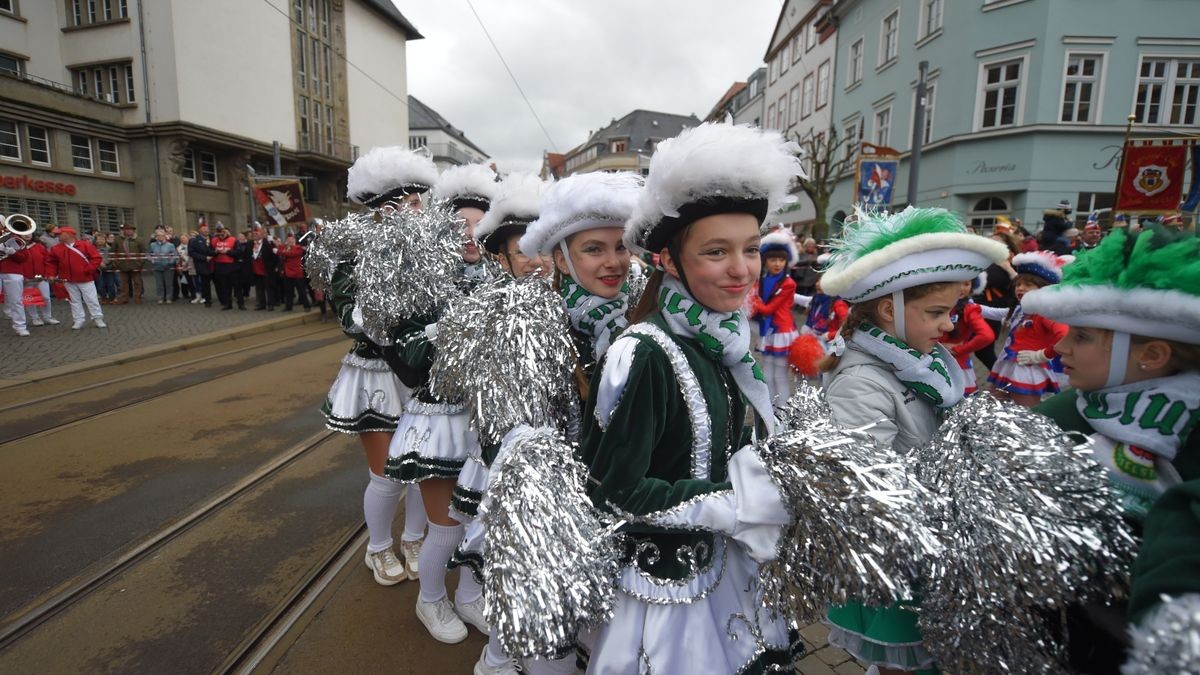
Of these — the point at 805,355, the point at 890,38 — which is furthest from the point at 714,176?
the point at 890,38

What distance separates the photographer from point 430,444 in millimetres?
2398

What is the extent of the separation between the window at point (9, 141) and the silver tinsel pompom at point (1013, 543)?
25458mm

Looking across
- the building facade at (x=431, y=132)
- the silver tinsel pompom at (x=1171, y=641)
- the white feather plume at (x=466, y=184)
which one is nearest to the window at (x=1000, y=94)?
the white feather plume at (x=466, y=184)

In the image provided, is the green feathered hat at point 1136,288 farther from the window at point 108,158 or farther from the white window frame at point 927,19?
the window at point 108,158

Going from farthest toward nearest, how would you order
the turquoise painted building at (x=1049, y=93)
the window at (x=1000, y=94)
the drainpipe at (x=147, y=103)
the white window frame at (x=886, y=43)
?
the drainpipe at (x=147, y=103), the white window frame at (x=886, y=43), the window at (x=1000, y=94), the turquoise painted building at (x=1049, y=93)

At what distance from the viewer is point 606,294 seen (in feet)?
5.96

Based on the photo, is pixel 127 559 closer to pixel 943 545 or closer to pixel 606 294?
pixel 606 294

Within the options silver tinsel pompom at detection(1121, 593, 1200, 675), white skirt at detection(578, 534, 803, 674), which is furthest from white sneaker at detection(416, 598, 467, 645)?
silver tinsel pompom at detection(1121, 593, 1200, 675)

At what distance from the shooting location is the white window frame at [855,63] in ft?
78.6

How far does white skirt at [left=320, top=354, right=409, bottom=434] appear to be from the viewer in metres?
2.79

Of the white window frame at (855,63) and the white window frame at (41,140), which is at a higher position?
the white window frame at (855,63)

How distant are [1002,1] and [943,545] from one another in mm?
21206

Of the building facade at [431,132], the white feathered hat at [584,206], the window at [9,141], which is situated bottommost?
the white feathered hat at [584,206]

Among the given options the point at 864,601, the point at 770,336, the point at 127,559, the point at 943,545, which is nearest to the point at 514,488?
the point at 864,601
